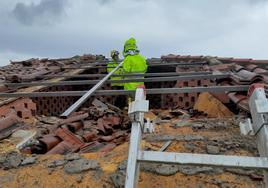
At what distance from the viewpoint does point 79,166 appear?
3146mm

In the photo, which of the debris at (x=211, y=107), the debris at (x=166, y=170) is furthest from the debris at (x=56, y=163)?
the debris at (x=211, y=107)

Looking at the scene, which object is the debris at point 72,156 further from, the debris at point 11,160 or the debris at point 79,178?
the debris at point 11,160

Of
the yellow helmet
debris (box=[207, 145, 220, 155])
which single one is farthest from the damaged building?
the yellow helmet

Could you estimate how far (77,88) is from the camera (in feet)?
30.8

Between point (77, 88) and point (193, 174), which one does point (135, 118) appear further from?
point (77, 88)

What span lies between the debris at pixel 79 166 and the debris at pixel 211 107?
2.44m

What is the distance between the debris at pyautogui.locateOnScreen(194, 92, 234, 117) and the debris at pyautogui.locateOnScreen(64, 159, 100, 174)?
96.0 inches

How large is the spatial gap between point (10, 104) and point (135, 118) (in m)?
3.72

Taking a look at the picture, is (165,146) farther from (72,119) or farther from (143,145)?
(72,119)

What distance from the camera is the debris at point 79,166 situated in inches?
122

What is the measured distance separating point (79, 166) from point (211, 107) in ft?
8.89

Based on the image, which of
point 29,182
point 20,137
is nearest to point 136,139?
point 29,182

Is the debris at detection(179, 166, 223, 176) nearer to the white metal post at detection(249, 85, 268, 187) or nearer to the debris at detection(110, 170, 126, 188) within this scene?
the debris at detection(110, 170, 126, 188)

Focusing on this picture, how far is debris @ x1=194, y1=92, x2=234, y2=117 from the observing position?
487 centimetres
